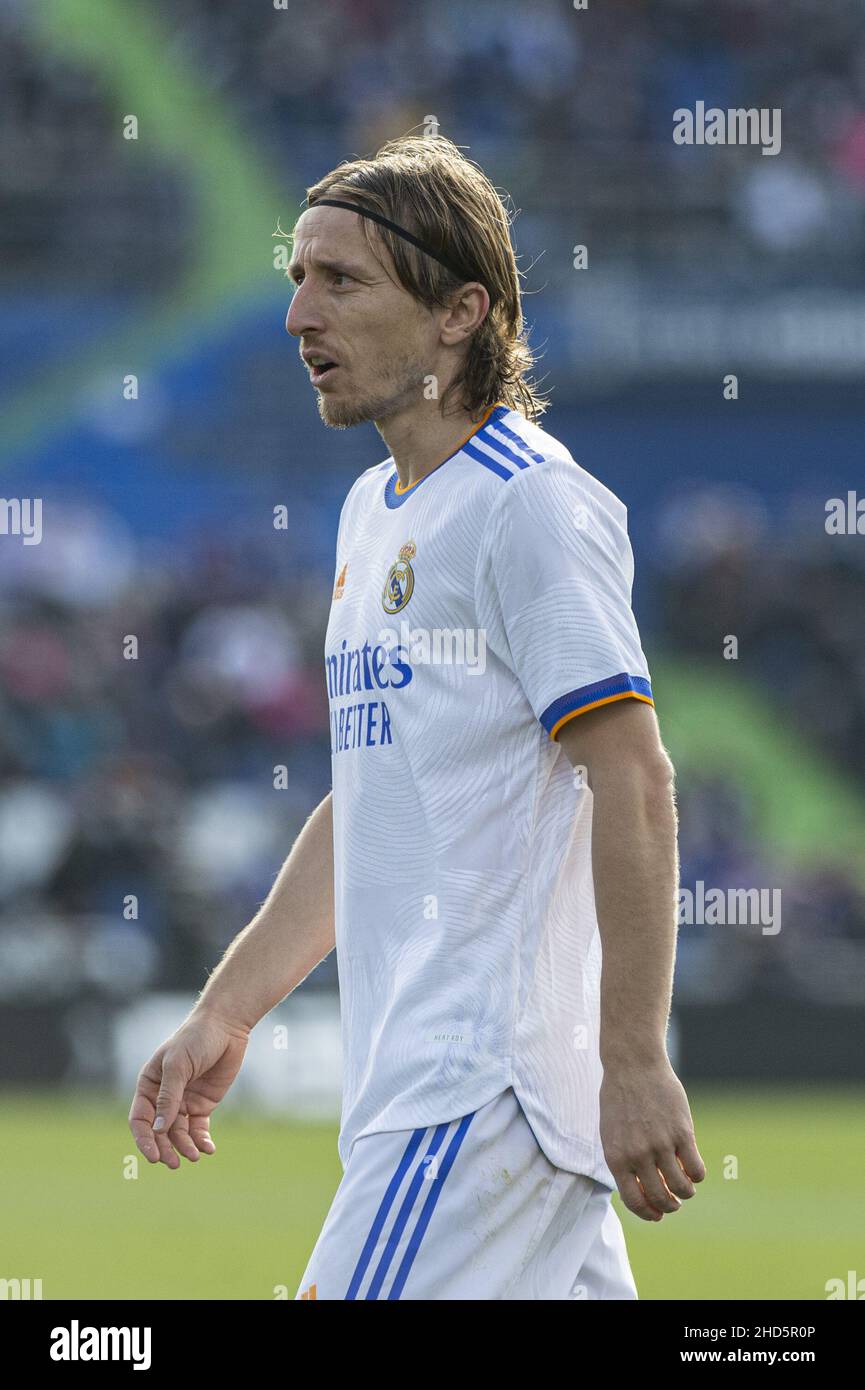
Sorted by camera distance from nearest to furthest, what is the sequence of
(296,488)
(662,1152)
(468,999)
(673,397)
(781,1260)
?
1. (662,1152)
2. (468,999)
3. (781,1260)
4. (296,488)
5. (673,397)

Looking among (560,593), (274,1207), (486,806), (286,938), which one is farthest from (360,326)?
(274,1207)

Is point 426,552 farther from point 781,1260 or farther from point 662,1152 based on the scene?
point 781,1260

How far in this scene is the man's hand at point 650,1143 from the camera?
2.36m

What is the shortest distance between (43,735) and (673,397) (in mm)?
6273

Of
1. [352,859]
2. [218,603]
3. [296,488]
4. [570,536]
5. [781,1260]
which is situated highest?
[296,488]

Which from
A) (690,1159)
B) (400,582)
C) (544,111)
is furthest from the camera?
(544,111)

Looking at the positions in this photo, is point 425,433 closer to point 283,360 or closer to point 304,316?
point 304,316

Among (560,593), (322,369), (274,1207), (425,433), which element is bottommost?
(274,1207)

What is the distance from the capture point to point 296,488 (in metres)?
16.3

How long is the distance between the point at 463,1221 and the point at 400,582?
0.88m

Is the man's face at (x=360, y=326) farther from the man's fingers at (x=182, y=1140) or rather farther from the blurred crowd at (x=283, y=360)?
the blurred crowd at (x=283, y=360)

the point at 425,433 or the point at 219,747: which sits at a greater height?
the point at 219,747

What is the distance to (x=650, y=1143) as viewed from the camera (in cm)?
237
